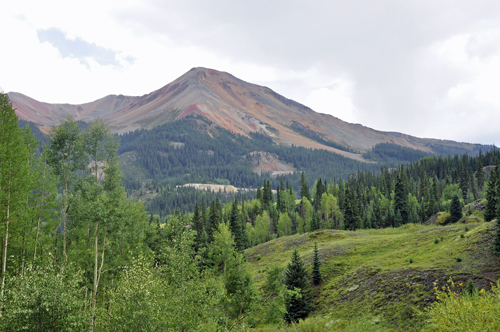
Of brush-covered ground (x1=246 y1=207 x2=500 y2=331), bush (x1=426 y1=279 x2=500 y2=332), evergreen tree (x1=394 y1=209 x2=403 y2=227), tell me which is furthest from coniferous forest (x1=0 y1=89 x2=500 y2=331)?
evergreen tree (x1=394 y1=209 x2=403 y2=227)

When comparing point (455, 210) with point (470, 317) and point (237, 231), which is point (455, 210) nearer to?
point (237, 231)

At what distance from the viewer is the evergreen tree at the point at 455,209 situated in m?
75.8

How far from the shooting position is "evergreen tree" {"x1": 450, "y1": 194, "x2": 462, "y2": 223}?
249 feet

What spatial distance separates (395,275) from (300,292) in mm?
13260

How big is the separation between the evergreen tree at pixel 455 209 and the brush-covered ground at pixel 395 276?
27.0m

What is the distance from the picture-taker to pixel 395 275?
39.3m

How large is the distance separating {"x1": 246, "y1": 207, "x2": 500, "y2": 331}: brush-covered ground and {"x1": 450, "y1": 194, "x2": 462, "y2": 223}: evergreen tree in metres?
27.0

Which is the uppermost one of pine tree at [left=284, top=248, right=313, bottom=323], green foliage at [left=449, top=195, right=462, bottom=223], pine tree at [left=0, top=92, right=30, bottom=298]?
pine tree at [left=0, top=92, right=30, bottom=298]

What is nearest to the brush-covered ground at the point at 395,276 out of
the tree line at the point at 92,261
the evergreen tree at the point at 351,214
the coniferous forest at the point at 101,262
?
the coniferous forest at the point at 101,262

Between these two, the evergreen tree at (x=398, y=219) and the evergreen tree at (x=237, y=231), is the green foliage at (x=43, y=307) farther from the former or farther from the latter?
the evergreen tree at (x=398, y=219)

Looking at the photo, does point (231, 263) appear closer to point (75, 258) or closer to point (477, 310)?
point (75, 258)

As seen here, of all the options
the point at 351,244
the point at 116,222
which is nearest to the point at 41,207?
the point at 116,222

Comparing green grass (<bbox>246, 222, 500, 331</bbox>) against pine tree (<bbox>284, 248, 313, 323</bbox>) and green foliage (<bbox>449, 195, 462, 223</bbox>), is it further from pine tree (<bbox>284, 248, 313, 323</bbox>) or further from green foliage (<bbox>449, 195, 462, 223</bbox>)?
green foliage (<bbox>449, 195, 462, 223</bbox>)

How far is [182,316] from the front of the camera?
23031mm
